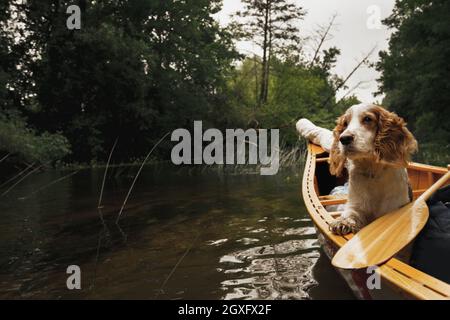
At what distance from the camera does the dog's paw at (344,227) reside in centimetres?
316

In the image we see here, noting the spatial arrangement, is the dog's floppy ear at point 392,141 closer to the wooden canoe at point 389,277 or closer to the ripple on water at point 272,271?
the wooden canoe at point 389,277

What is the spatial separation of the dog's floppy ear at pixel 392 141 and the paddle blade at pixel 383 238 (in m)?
0.38

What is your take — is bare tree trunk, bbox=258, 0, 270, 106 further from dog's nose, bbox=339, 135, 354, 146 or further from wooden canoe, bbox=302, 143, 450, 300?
dog's nose, bbox=339, 135, 354, 146

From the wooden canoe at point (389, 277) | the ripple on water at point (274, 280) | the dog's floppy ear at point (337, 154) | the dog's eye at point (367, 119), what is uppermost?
the dog's eye at point (367, 119)

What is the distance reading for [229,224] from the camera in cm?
622

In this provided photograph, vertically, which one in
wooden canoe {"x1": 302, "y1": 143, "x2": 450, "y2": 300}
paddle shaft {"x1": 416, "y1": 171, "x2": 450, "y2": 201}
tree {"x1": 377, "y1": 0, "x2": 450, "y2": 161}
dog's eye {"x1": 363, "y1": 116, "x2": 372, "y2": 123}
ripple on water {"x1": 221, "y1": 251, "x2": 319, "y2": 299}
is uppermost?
tree {"x1": 377, "y1": 0, "x2": 450, "y2": 161}

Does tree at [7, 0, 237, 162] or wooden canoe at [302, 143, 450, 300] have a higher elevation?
tree at [7, 0, 237, 162]

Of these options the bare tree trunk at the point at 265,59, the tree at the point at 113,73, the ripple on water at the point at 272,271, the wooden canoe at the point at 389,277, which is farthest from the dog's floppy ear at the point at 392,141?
the bare tree trunk at the point at 265,59

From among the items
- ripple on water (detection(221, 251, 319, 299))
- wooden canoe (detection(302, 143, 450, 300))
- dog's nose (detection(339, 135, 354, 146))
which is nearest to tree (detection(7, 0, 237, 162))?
wooden canoe (detection(302, 143, 450, 300))

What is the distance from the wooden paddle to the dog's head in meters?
0.39

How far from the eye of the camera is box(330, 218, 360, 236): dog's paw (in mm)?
3156

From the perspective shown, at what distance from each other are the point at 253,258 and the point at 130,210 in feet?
12.6

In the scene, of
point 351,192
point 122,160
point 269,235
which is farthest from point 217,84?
point 351,192

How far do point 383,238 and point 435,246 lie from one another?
0.32m
